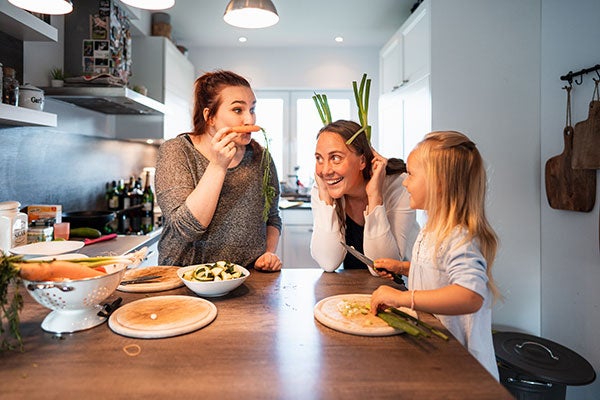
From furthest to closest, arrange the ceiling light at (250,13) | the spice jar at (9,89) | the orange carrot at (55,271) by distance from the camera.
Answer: the ceiling light at (250,13)
the spice jar at (9,89)
the orange carrot at (55,271)

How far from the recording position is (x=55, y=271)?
0.85m

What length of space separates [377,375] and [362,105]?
47.6 inches

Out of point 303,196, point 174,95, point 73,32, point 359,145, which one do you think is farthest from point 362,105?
point 303,196

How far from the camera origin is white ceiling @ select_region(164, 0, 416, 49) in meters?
3.41

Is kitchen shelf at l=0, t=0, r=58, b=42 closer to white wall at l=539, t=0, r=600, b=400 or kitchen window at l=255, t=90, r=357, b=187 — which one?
white wall at l=539, t=0, r=600, b=400

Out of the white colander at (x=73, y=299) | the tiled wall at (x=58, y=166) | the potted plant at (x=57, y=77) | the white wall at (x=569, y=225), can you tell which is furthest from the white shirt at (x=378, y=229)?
the potted plant at (x=57, y=77)

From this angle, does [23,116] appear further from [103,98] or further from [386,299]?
[386,299]

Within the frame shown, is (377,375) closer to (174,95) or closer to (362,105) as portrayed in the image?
(362,105)

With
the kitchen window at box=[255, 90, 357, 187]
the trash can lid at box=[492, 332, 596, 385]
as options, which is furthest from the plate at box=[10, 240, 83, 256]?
the kitchen window at box=[255, 90, 357, 187]

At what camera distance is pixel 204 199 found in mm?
1257

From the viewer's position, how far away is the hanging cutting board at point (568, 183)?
2.00 meters

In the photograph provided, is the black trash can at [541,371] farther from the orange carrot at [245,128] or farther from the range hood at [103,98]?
the range hood at [103,98]

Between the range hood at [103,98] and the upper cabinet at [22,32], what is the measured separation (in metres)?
0.38

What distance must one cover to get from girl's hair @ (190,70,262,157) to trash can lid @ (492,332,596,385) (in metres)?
1.48
